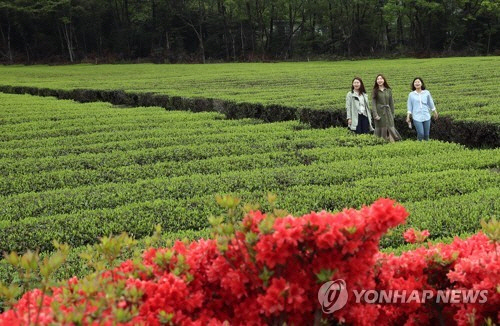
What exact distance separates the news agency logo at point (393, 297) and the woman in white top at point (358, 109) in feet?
31.3

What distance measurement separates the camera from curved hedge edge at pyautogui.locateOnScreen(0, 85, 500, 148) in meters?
12.2

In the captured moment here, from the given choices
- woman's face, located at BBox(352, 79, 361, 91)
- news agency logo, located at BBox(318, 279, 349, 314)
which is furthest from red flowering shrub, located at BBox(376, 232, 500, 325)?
woman's face, located at BBox(352, 79, 361, 91)

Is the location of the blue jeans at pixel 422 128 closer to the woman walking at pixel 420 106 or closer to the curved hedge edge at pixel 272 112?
the woman walking at pixel 420 106

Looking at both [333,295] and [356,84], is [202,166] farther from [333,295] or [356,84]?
[333,295]

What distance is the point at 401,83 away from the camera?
81.2ft

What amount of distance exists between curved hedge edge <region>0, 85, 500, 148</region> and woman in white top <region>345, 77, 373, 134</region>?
6.10 feet

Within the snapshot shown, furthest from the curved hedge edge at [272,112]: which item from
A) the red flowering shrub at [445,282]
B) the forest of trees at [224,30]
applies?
the forest of trees at [224,30]

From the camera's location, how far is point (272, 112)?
17.2 metres

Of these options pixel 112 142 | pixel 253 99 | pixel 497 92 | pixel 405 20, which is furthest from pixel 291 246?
pixel 405 20

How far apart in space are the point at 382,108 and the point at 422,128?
0.96 metres

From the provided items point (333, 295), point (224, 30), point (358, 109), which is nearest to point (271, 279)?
point (333, 295)

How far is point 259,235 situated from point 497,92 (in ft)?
58.5

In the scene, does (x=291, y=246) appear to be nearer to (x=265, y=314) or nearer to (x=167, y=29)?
(x=265, y=314)

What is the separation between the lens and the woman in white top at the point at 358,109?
1230 cm
